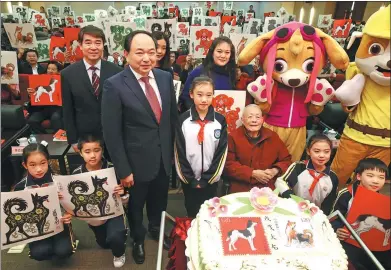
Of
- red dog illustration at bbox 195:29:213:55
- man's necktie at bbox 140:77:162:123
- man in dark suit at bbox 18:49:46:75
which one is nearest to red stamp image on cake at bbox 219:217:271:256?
man's necktie at bbox 140:77:162:123

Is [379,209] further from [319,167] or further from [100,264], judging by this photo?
[100,264]

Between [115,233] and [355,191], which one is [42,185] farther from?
[355,191]

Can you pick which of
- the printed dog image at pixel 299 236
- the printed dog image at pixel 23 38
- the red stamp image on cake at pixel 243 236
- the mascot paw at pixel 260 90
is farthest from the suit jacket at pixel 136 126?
the printed dog image at pixel 23 38

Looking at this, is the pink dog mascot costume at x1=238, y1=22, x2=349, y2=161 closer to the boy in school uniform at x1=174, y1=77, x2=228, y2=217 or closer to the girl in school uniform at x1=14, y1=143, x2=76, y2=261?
the boy in school uniform at x1=174, y1=77, x2=228, y2=217

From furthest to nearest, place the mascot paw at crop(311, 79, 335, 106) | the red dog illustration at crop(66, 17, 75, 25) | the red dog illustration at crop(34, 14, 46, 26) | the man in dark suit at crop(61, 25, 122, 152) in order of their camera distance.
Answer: the red dog illustration at crop(66, 17, 75, 25), the red dog illustration at crop(34, 14, 46, 26), the mascot paw at crop(311, 79, 335, 106), the man in dark suit at crop(61, 25, 122, 152)

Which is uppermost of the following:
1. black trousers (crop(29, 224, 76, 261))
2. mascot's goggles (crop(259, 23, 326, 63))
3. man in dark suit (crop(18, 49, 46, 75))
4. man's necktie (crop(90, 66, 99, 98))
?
mascot's goggles (crop(259, 23, 326, 63))

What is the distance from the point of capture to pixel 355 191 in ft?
6.56

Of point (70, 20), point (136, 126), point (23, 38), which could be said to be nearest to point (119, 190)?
point (136, 126)

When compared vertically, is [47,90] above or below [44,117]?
above

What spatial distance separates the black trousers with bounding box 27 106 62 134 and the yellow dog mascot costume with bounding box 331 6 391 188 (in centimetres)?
341

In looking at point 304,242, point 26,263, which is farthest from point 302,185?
point 26,263

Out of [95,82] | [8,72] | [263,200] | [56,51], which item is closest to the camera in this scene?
[263,200]

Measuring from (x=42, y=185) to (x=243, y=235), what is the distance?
54.5 inches

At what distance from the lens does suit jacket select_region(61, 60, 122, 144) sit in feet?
7.68
